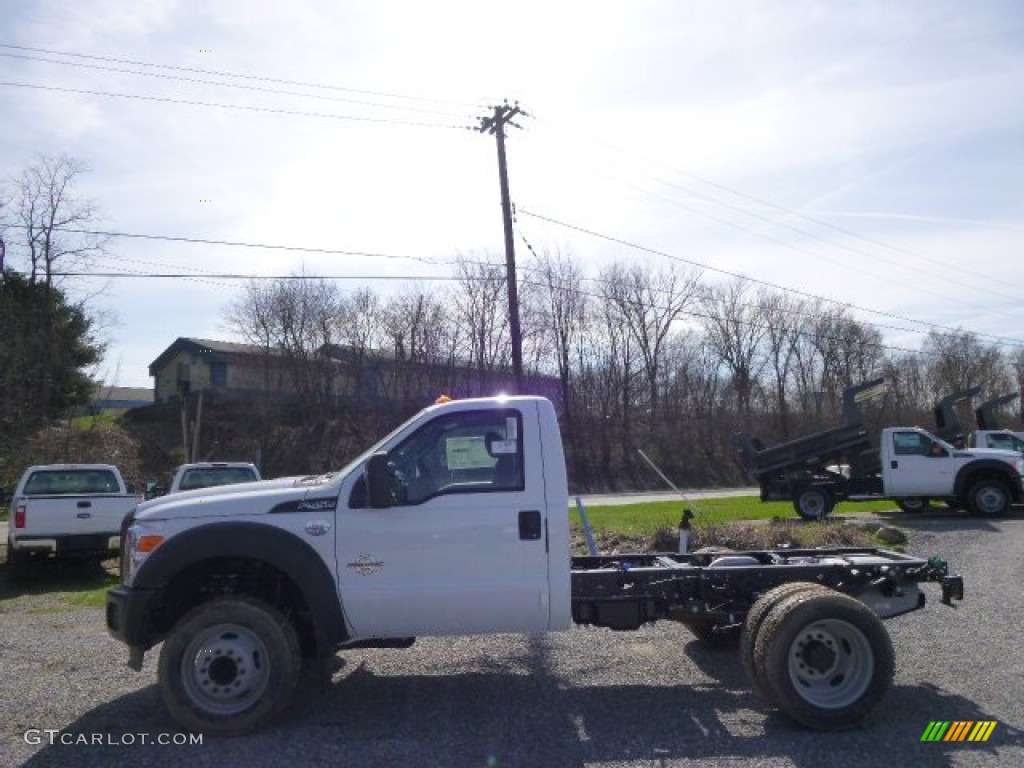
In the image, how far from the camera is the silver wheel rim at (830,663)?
570 centimetres

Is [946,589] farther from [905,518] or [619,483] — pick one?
[619,483]

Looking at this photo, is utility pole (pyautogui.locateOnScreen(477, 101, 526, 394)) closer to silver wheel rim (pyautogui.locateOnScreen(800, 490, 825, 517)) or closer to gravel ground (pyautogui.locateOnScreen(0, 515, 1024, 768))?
silver wheel rim (pyautogui.locateOnScreen(800, 490, 825, 517))

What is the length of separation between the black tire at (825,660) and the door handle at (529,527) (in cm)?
165

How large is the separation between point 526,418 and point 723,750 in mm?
2433

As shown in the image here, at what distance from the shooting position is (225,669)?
571 centimetres

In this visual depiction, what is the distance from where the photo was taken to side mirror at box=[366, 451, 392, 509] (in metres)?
5.66

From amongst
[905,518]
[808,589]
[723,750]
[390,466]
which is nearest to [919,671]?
[808,589]

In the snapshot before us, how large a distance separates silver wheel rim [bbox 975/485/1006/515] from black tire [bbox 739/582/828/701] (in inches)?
640

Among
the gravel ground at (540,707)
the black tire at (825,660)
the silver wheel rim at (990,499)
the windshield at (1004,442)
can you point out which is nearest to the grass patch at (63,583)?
the gravel ground at (540,707)

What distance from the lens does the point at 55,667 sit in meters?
7.42

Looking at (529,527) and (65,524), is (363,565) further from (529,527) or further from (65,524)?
(65,524)

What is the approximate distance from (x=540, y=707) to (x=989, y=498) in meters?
17.5

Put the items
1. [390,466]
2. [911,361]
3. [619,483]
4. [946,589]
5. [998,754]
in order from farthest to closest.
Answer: [911,361]
[619,483]
[946,589]
[390,466]
[998,754]

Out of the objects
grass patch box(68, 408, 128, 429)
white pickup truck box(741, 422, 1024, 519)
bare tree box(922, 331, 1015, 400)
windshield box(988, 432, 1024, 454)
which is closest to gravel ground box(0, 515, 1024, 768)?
white pickup truck box(741, 422, 1024, 519)
